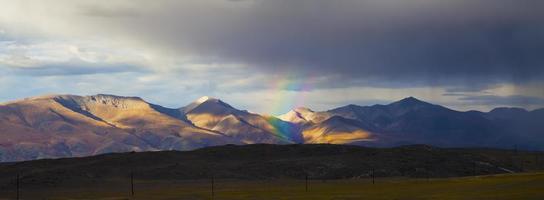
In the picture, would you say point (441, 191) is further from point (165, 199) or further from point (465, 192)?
point (165, 199)

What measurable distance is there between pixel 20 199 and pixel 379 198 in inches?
3817

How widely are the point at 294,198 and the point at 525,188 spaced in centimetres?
4101

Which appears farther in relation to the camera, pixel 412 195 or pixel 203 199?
pixel 203 199

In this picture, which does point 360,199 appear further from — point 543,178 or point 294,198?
point 543,178

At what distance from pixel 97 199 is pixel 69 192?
137 ft

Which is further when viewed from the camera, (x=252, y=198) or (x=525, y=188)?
(x=252, y=198)

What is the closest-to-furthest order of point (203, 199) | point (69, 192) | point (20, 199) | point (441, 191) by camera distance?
point (441, 191)
point (203, 199)
point (20, 199)
point (69, 192)

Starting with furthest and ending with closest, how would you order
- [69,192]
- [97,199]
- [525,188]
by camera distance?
[69,192] < [97,199] < [525,188]

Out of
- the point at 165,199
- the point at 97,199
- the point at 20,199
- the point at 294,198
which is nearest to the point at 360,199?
the point at 294,198

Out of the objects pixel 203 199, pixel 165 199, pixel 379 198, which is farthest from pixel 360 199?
pixel 165 199

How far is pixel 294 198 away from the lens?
130625 millimetres

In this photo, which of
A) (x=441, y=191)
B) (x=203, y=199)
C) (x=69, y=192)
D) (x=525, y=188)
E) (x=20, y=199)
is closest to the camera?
(x=525, y=188)

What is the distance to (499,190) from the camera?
119312 millimetres

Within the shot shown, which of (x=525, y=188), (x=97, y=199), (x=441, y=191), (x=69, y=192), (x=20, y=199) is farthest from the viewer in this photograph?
(x=69, y=192)
